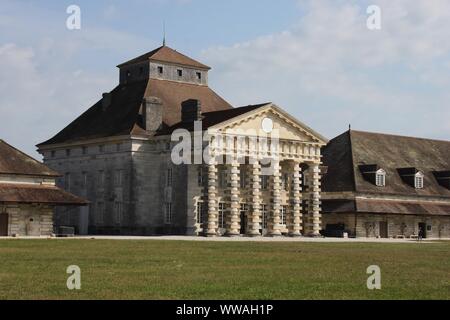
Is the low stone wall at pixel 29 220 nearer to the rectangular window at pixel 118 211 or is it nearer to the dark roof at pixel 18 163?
the dark roof at pixel 18 163

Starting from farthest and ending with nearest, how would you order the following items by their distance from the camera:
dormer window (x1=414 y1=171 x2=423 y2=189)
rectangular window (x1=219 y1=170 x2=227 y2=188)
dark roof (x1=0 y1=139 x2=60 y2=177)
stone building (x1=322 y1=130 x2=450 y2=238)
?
dormer window (x1=414 y1=171 x2=423 y2=189), stone building (x1=322 y1=130 x2=450 y2=238), rectangular window (x1=219 y1=170 x2=227 y2=188), dark roof (x1=0 y1=139 x2=60 y2=177)

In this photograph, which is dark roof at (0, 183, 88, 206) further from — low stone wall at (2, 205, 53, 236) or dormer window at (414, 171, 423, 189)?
dormer window at (414, 171, 423, 189)

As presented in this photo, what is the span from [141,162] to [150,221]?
476cm

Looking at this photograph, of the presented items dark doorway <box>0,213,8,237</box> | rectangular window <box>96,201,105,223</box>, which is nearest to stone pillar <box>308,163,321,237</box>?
rectangular window <box>96,201,105,223</box>

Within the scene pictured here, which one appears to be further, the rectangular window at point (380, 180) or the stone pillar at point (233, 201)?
the rectangular window at point (380, 180)

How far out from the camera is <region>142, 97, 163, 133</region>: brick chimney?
74.1m

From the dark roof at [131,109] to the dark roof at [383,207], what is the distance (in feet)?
42.5

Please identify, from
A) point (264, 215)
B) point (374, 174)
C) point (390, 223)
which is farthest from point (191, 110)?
point (390, 223)

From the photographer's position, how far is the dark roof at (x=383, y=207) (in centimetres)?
7825

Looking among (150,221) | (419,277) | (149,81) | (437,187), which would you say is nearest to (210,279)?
(419,277)

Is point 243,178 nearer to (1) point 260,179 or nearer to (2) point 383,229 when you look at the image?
(1) point 260,179

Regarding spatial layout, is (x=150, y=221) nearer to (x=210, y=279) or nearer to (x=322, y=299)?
(x=210, y=279)

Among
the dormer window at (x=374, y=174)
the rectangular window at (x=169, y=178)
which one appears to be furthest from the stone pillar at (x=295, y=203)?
the rectangular window at (x=169, y=178)

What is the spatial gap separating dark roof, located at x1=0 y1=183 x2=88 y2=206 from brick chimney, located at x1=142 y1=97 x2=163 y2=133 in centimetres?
1179
